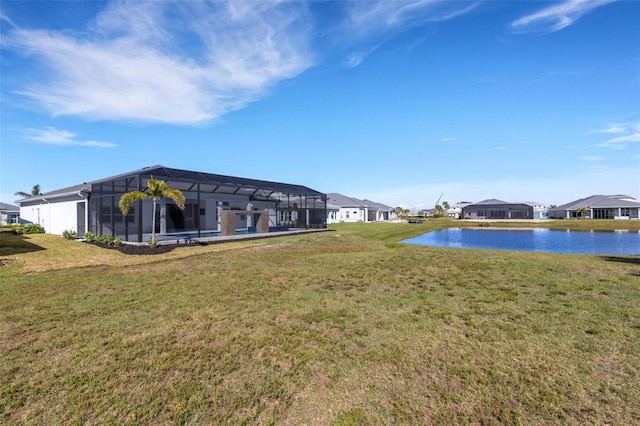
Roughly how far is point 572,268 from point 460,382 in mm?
9707

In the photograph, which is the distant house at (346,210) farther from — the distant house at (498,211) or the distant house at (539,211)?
the distant house at (539,211)

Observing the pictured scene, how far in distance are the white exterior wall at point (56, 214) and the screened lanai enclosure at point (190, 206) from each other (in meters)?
0.91

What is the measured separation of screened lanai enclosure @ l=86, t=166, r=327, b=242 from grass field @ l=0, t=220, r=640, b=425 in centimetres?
1149

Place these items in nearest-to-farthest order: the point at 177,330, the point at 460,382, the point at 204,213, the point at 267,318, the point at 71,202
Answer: the point at 460,382 → the point at 177,330 → the point at 267,318 → the point at 71,202 → the point at 204,213

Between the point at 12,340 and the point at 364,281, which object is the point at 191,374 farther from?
the point at 364,281

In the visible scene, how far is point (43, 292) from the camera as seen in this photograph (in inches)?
304

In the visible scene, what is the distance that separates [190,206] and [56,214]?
9.96 m

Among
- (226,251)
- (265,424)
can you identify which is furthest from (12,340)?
(226,251)

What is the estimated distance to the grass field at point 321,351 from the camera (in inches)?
132

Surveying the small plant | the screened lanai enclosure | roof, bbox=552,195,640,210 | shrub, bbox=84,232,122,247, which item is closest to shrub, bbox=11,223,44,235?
the small plant

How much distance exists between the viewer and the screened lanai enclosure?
19609 millimetres

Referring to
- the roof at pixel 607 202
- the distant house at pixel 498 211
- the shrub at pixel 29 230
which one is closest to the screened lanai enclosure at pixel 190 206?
the shrub at pixel 29 230

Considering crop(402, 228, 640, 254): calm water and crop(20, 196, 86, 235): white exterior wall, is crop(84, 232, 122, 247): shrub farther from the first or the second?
crop(402, 228, 640, 254): calm water

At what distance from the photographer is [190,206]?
2714 cm
